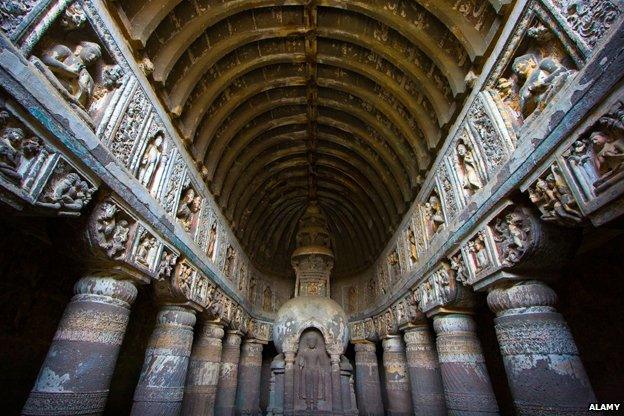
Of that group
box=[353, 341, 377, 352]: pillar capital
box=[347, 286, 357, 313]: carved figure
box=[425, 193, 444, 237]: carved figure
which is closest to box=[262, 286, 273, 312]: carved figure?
box=[347, 286, 357, 313]: carved figure

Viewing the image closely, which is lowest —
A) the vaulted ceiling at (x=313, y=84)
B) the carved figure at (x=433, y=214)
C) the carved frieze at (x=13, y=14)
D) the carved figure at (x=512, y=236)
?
the carved figure at (x=512, y=236)

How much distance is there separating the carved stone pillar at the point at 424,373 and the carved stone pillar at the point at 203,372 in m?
5.27

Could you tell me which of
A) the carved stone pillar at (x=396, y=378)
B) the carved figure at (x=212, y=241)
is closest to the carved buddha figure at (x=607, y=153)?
the carved figure at (x=212, y=241)

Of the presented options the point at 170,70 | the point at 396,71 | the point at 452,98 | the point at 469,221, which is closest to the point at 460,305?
the point at 469,221

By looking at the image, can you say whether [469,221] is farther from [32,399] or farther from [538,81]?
[32,399]

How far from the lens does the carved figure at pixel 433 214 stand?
24.4 ft

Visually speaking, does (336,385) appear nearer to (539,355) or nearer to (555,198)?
(539,355)

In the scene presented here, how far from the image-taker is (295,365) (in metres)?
10.5

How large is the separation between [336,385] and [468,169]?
26.2ft

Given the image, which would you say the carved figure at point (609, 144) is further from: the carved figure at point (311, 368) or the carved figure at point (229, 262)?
the carved figure at point (311, 368)

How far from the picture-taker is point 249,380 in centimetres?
1179

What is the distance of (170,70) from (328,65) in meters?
4.35

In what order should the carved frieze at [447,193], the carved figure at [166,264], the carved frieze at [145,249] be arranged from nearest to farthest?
the carved frieze at [145,249] → the carved figure at [166,264] → the carved frieze at [447,193]

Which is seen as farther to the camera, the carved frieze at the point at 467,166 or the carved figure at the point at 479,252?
the carved frieze at the point at 467,166
